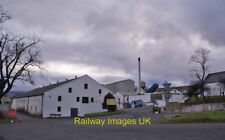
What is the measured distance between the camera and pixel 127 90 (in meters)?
95.7

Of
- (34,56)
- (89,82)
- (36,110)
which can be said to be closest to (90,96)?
(89,82)

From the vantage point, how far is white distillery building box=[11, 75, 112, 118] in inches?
1759

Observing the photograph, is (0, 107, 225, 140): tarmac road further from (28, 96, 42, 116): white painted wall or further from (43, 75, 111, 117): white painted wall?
(28, 96, 42, 116): white painted wall

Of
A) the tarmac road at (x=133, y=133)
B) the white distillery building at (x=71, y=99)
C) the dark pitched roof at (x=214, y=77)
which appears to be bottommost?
the tarmac road at (x=133, y=133)

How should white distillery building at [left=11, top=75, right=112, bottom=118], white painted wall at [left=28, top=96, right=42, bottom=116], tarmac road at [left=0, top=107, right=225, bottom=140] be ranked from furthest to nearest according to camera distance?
white painted wall at [left=28, top=96, right=42, bottom=116] → white distillery building at [left=11, top=75, right=112, bottom=118] → tarmac road at [left=0, top=107, right=225, bottom=140]

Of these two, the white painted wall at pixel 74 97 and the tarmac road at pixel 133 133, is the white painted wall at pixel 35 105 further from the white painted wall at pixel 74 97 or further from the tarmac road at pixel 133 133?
the tarmac road at pixel 133 133

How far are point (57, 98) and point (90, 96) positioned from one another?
721 cm

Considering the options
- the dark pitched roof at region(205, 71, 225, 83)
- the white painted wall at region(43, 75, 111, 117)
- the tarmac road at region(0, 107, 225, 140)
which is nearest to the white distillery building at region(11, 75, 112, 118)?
the white painted wall at region(43, 75, 111, 117)

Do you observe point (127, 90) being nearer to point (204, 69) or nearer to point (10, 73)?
point (204, 69)

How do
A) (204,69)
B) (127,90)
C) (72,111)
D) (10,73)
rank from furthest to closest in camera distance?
(127,90)
(72,111)
(204,69)
(10,73)

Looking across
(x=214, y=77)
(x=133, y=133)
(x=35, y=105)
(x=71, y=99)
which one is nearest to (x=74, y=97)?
(x=71, y=99)

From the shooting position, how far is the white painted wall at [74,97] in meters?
44.7

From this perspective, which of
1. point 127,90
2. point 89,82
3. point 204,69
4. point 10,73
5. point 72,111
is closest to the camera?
point 10,73

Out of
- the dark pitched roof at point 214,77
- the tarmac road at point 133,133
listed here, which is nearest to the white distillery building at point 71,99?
the dark pitched roof at point 214,77
